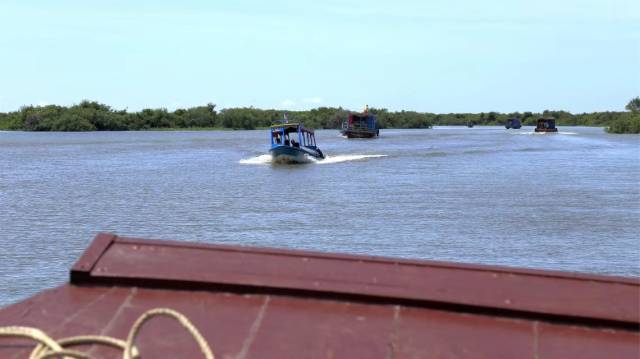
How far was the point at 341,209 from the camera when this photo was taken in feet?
85.0

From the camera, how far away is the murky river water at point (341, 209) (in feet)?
59.4

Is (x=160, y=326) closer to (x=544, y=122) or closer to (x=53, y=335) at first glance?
(x=53, y=335)

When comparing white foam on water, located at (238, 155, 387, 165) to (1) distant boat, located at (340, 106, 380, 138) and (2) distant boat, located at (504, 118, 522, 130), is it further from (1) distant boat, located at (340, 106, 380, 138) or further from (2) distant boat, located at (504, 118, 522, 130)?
(2) distant boat, located at (504, 118, 522, 130)

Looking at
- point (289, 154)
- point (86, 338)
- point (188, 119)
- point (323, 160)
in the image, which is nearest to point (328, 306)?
point (86, 338)

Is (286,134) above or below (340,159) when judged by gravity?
above

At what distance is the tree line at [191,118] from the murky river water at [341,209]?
68.0 metres

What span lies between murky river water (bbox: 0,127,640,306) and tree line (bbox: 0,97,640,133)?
67997 millimetres

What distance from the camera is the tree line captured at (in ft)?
401

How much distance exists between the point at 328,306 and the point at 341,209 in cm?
2213

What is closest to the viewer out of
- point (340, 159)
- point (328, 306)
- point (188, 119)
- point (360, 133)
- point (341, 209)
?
point (328, 306)

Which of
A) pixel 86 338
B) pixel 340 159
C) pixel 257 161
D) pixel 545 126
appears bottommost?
pixel 545 126

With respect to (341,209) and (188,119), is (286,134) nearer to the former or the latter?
(341,209)

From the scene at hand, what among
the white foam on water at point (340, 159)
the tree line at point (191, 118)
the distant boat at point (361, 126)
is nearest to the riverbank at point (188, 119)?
the tree line at point (191, 118)

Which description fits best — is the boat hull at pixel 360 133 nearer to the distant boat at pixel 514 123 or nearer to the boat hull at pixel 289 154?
the boat hull at pixel 289 154
